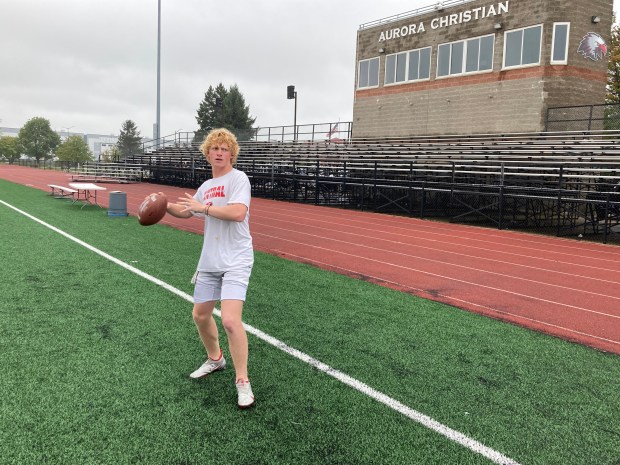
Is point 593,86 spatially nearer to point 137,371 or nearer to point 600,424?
point 600,424

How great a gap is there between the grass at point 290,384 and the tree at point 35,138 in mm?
108103

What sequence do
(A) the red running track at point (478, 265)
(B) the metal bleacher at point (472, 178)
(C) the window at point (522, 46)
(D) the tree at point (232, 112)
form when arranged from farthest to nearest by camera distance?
(D) the tree at point (232, 112) < (C) the window at point (522, 46) < (B) the metal bleacher at point (472, 178) < (A) the red running track at point (478, 265)

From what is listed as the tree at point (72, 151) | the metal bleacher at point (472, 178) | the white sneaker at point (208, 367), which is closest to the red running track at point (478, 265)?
the metal bleacher at point (472, 178)

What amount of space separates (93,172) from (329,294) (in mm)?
38604

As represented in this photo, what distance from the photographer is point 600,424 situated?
3.25 meters

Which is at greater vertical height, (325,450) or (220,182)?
(220,182)

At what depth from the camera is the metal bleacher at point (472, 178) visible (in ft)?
47.1

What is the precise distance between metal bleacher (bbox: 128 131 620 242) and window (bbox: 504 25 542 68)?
321 cm

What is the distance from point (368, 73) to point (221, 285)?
25.8 meters

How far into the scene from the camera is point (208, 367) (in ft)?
12.6

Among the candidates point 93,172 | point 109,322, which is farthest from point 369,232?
point 93,172

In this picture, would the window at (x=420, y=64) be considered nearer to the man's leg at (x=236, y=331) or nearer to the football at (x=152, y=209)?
the football at (x=152, y=209)

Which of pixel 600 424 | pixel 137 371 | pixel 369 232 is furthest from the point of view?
pixel 369 232

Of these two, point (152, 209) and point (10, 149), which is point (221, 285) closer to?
point (152, 209)
